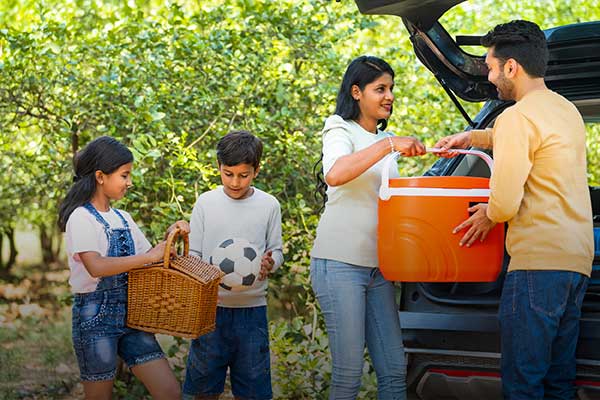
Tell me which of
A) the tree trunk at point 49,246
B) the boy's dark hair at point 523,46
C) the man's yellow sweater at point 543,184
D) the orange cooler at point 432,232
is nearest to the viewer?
the man's yellow sweater at point 543,184

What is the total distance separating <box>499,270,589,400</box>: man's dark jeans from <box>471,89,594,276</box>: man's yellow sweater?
5cm

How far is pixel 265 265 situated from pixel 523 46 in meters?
1.42

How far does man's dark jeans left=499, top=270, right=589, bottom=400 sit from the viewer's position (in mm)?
3193

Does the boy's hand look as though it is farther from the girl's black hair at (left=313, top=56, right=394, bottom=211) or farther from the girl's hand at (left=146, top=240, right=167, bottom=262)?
the girl's black hair at (left=313, top=56, right=394, bottom=211)

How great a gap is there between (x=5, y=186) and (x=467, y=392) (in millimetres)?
3694

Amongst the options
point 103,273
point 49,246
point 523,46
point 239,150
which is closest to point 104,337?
point 103,273

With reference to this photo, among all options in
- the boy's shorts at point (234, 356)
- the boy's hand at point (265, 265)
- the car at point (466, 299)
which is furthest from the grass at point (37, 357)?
the car at point (466, 299)

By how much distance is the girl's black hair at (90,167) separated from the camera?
12.2ft

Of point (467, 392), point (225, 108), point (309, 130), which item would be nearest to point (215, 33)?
point (225, 108)

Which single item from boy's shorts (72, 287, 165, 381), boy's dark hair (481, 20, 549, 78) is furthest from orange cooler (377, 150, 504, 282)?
boy's shorts (72, 287, 165, 381)

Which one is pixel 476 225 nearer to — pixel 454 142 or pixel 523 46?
pixel 454 142

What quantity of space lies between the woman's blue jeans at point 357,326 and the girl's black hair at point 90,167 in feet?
2.86

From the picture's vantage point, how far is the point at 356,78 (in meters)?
3.67

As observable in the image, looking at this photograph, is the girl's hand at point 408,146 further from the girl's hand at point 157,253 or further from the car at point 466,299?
the girl's hand at point 157,253
